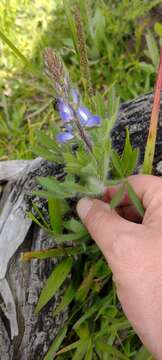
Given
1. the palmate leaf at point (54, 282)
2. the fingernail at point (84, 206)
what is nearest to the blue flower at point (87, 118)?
the fingernail at point (84, 206)

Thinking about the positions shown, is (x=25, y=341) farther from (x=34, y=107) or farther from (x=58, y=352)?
(x=34, y=107)

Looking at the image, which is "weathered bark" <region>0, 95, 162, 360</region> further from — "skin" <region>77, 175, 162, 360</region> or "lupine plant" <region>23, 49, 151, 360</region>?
"skin" <region>77, 175, 162, 360</region>

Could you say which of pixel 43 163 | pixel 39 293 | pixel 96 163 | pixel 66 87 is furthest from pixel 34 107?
pixel 66 87

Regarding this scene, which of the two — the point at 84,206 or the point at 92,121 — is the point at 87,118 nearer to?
the point at 92,121

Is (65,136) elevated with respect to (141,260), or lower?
elevated

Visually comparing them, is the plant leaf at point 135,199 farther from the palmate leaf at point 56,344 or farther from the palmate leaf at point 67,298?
the palmate leaf at point 56,344

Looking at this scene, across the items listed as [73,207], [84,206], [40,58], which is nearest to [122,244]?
[84,206]

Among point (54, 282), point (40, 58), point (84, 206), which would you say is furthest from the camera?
point (40, 58)

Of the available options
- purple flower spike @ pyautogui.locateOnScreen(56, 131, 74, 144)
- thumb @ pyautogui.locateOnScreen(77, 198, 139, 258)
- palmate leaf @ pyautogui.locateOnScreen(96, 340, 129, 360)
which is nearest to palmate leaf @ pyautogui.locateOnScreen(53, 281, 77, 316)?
palmate leaf @ pyautogui.locateOnScreen(96, 340, 129, 360)
